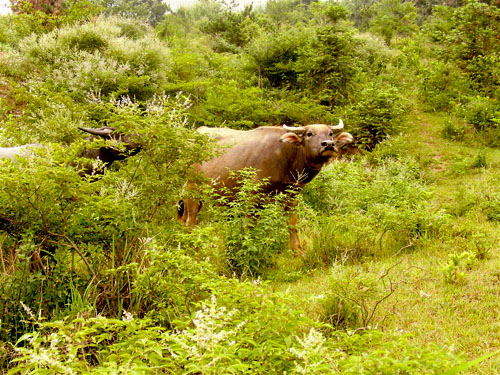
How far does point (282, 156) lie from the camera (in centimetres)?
661

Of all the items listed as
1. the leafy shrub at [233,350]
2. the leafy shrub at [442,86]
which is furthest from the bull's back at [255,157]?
the leafy shrub at [442,86]

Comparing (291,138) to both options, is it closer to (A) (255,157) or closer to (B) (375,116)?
(A) (255,157)

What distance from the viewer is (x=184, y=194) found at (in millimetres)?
4078

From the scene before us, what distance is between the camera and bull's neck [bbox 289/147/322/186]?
6336mm

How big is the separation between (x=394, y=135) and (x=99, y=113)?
1007 cm

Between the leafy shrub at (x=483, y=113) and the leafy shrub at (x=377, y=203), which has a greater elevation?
the leafy shrub at (x=377, y=203)

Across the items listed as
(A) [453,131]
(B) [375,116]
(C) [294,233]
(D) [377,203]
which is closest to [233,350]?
(C) [294,233]

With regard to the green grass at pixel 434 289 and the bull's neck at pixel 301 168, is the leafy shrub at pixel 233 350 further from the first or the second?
the bull's neck at pixel 301 168

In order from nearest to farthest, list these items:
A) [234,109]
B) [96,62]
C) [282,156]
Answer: [282,156], [234,109], [96,62]

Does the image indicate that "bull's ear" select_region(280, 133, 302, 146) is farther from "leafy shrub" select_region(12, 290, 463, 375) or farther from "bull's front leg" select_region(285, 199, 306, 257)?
"leafy shrub" select_region(12, 290, 463, 375)

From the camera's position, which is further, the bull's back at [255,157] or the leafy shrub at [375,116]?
the leafy shrub at [375,116]

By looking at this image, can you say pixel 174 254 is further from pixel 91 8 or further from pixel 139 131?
pixel 91 8

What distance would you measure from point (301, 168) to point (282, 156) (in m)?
0.43

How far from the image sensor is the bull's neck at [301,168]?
634 centimetres
